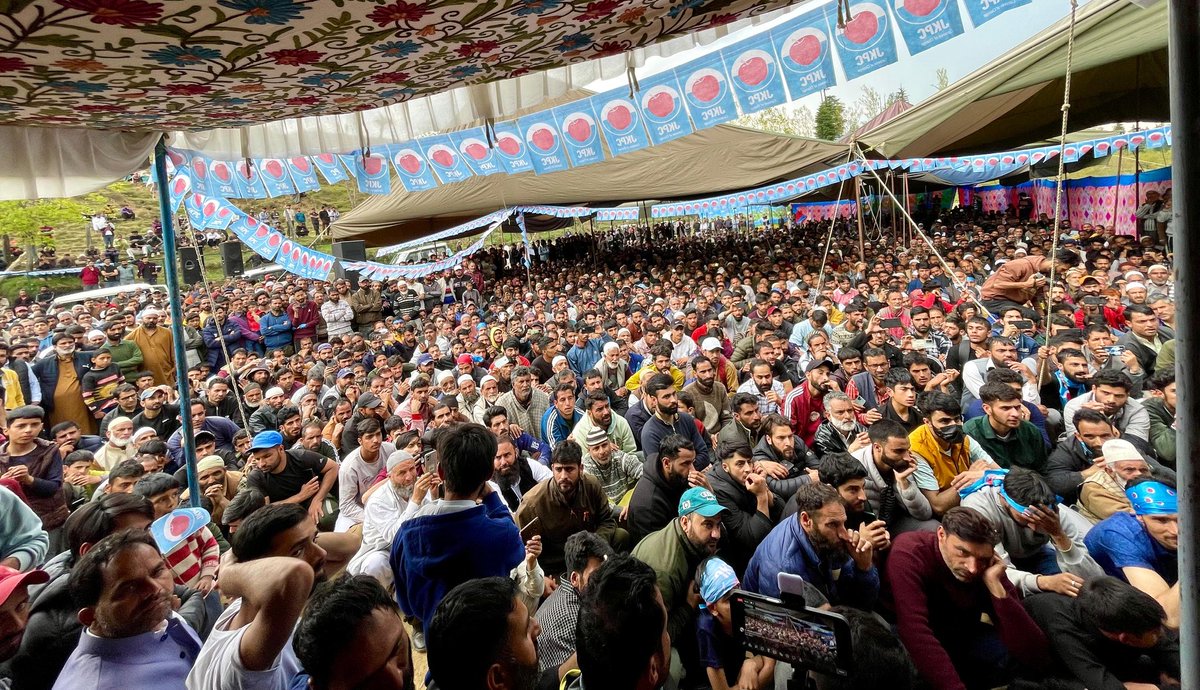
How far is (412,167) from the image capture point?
6.21 meters

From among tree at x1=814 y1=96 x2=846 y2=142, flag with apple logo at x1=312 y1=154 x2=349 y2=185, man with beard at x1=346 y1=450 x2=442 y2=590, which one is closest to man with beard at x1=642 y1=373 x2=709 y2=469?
man with beard at x1=346 y1=450 x2=442 y2=590

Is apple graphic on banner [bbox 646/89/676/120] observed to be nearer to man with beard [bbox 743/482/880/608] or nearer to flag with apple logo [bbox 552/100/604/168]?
flag with apple logo [bbox 552/100/604/168]

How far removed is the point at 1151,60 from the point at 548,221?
1537cm

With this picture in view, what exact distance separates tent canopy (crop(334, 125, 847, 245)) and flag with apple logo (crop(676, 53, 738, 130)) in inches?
426

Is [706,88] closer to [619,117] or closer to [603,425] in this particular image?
[619,117]

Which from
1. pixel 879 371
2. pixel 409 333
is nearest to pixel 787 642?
pixel 879 371

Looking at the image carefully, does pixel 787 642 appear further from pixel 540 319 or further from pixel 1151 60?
pixel 1151 60

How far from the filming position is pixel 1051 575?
272 cm

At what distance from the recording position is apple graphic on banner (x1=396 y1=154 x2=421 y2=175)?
6059 mm

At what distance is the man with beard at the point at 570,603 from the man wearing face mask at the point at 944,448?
6.16 feet

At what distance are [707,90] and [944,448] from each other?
271 cm

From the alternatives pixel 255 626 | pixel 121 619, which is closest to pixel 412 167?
pixel 121 619

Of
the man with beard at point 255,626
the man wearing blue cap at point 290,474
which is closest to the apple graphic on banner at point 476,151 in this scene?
the man wearing blue cap at point 290,474

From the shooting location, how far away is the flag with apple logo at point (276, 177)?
5.81 meters
